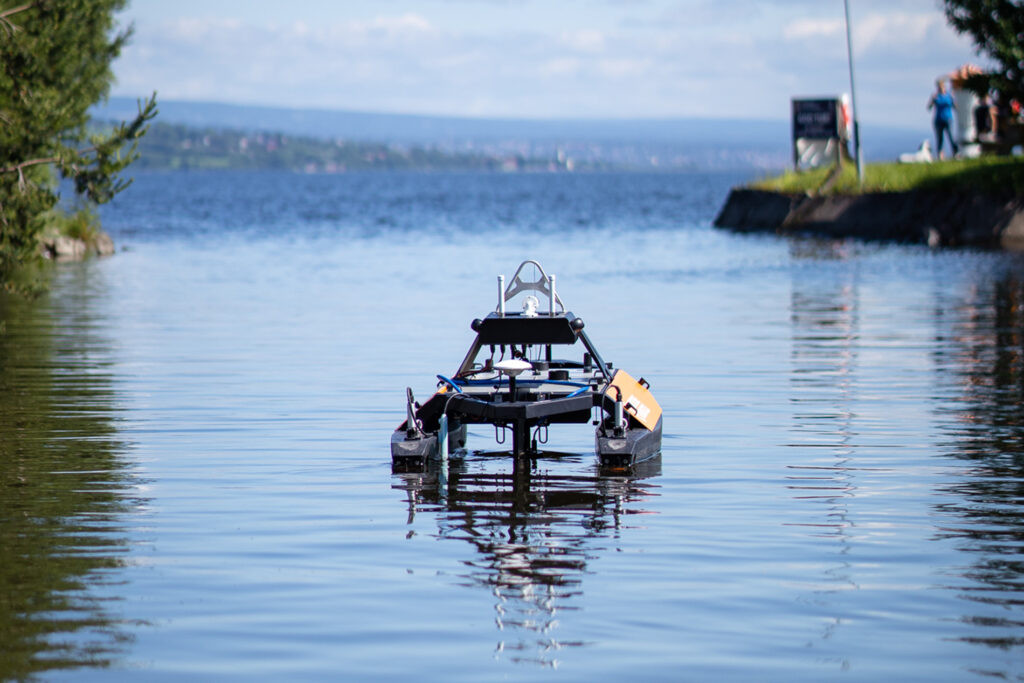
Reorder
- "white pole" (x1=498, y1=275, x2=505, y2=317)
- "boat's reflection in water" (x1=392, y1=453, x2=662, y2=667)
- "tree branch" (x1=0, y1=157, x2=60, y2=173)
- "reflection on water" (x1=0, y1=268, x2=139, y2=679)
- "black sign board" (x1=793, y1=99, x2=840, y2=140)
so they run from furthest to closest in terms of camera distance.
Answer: "black sign board" (x1=793, y1=99, x2=840, y2=140)
"tree branch" (x1=0, y1=157, x2=60, y2=173)
"white pole" (x1=498, y1=275, x2=505, y2=317)
"boat's reflection in water" (x1=392, y1=453, x2=662, y2=667)
"reflection on water" (x1=0, y1=268, x2=139, y2=679)

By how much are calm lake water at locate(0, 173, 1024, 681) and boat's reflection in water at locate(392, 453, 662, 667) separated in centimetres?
4

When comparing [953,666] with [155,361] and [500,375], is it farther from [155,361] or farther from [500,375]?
[155,361]

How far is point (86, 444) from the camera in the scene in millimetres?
14922

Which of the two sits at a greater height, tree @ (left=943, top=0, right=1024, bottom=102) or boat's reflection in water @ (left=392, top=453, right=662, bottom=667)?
tree @ (left=943, top=0, right=1024, bottom=102)

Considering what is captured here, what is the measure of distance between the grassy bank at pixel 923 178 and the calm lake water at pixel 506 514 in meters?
21.8

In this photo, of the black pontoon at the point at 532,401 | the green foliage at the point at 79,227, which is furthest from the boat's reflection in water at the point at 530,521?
the green foliage at the point at 79,227

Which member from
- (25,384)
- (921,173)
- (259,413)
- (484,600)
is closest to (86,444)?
(259,413)

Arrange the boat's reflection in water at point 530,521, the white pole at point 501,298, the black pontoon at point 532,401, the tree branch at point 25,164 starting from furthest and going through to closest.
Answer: the tree branch at point 25,164 → the white pole at point 501,298 → the black pontoon at point 532,401 → the boat's reflection in water at point 530,521

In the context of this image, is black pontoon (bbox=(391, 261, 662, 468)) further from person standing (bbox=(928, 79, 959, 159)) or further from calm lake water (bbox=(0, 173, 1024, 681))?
person standing (bbox=(928, 79, 959, 159))

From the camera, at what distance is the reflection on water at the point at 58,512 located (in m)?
8.39

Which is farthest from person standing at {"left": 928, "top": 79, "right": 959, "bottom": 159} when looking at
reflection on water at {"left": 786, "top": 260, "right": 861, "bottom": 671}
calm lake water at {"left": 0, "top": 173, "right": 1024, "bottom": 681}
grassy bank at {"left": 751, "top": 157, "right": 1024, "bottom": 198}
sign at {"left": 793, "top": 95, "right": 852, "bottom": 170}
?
calm lake water at {"left": 0, "top": 173, "right": 1024, "bottom": 681}

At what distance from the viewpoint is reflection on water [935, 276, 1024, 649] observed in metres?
9.08

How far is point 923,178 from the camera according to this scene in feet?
171

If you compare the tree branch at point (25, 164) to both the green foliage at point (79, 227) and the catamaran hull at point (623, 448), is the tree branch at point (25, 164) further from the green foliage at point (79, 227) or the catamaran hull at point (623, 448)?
the green foliage at point (79, 227)
